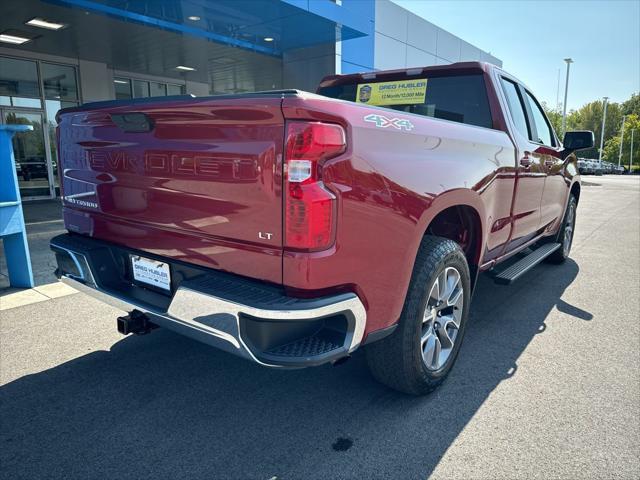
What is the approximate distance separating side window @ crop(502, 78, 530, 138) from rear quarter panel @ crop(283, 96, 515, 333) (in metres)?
1.27

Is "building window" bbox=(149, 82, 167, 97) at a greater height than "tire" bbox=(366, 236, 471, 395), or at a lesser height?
greater

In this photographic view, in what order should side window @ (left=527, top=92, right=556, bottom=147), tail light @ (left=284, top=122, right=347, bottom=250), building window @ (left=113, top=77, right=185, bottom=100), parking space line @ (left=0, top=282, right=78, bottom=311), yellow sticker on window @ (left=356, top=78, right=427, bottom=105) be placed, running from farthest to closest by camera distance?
building window @ (left=113, top=77, right=185, bottom=100)
side window @ (left=527, top=92, right=556, bottom=147)
parking space line @ (left=0, top=282, right=78, bottom=311)
yellow sticker on window @ (left=356, top=78, right=427, bottom=105)
tail light @ (left=284, top=122, right=347, bottom=250)

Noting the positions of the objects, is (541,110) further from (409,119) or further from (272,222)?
(272,222)

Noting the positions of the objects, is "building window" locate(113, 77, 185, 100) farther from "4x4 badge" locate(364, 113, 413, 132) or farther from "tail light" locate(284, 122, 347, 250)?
"tail light" locate(284, 122, 347, 250)

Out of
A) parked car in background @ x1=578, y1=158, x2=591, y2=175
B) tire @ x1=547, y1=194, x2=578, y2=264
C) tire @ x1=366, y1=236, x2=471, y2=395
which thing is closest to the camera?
tire @ x1=366, y1=236, x2=471, y2=395

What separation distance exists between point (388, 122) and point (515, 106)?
Result: 2.30 metres

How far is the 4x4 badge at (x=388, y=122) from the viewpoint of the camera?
2.03 meters

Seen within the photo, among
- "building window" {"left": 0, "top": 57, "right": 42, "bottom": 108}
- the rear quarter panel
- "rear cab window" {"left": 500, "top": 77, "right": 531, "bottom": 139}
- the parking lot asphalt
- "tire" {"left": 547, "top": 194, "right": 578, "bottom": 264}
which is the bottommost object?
the parking lot asphalt

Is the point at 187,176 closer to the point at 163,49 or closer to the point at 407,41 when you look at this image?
the point at 163,49

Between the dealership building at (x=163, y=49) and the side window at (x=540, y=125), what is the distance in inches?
256

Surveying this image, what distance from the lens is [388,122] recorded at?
212cm

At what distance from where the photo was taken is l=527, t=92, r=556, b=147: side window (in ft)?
14.6

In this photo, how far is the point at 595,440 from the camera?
234 centimetres

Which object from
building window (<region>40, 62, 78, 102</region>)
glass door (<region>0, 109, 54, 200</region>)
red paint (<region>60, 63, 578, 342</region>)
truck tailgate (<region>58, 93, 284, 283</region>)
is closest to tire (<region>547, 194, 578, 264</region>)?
red paint (<region>60, 63, 578, 342</region>)
